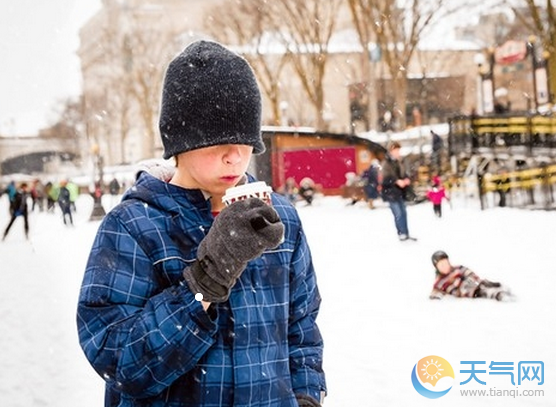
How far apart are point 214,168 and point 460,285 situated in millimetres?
5312

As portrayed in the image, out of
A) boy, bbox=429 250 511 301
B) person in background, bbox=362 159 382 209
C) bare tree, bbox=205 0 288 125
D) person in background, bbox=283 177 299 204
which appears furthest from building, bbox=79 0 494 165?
boy, bbox=429 250 511 301

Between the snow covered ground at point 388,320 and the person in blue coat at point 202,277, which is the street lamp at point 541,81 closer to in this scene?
the snow covered ground at point 388,320

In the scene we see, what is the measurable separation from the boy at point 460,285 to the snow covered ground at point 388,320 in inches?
4.3

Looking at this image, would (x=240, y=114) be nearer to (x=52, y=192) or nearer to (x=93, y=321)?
(x=93, y=321)

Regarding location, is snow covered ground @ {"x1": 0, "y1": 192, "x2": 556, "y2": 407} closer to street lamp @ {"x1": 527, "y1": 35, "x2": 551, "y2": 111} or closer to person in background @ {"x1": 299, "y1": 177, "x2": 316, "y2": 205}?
street lamp @ {"x1": 527, "y1": 35, "x2": 551, "y2": 111}

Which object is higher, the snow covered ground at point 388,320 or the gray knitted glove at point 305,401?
the gray knitted glove at point 305,401

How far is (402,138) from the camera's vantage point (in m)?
31.0

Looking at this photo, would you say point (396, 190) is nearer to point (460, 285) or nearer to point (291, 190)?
point (460, 285)

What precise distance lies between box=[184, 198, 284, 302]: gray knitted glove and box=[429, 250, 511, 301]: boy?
5.33 m

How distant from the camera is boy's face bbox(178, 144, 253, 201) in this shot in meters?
1.59

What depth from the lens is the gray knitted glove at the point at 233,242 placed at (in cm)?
138

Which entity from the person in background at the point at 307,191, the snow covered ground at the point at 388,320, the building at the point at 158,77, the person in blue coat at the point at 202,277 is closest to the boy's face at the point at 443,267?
the snow covered ground at the point at 388,320

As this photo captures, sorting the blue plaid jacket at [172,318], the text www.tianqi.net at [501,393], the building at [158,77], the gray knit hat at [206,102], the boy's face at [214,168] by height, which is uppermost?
the building at [158,77]

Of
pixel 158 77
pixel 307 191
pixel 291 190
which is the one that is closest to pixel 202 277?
pixel 307 191
